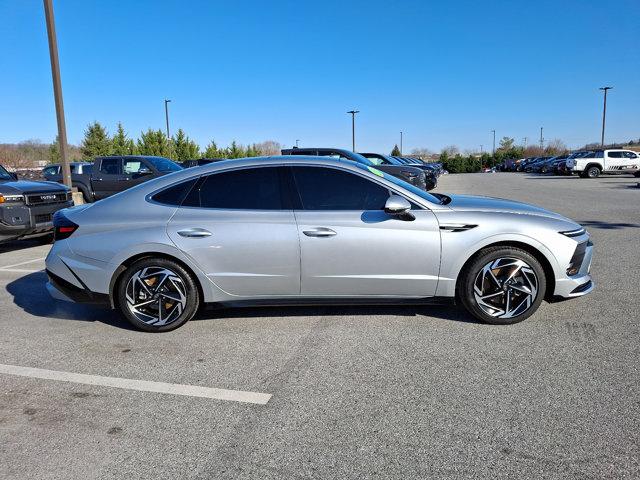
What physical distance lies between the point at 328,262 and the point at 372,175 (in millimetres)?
895

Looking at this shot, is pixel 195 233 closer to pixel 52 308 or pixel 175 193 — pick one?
pixel 175 193

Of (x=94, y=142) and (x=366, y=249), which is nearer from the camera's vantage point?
(x=366, y=249)

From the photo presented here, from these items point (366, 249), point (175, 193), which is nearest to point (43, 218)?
point (175, 193)

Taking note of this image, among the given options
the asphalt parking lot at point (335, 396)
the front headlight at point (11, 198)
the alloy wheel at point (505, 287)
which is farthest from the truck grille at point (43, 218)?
the alloy wheel at point (505, 287)

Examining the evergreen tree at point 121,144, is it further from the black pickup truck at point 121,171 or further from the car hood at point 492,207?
the car hood at point 492,207

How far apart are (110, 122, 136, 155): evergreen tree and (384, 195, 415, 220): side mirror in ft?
150

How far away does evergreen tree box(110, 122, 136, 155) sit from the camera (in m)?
45.3

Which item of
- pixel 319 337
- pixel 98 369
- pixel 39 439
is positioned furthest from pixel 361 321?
pixel 39 439

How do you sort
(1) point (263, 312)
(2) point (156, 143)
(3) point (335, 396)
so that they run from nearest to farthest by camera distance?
(3) point (335, 396), (1) point (263, 312), (2) point (156, 143)

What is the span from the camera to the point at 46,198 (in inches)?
338

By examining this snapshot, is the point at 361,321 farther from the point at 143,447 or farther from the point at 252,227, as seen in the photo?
the point at 143,447

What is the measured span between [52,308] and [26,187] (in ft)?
14.3

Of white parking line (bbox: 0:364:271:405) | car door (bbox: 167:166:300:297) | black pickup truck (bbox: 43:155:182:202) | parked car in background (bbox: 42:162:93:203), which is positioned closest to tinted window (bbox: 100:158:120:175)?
black pickup truck (bbox: 43:155:182:202)

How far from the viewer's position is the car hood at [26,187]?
8039mm
